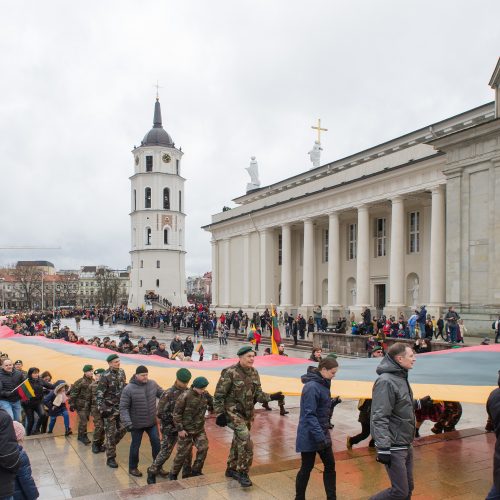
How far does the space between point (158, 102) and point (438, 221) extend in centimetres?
7473

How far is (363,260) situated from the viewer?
115ft

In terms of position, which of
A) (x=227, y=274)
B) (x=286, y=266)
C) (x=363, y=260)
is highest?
(x=363, y=260)

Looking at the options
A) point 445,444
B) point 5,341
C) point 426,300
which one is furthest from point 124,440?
point 426,300

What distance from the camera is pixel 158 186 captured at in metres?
86.6

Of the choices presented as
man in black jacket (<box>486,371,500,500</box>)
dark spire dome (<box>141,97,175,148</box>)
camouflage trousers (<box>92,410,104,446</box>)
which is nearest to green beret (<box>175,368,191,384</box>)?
camouflage trousers (<box>92,410,104,446</box>)

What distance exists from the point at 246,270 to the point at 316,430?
145ft

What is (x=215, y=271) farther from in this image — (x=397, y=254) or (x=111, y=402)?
(x=111, y=402)

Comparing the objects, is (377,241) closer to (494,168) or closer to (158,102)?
(494,168)

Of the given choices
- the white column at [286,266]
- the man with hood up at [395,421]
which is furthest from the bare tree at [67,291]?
the man with hood up at [395,421]

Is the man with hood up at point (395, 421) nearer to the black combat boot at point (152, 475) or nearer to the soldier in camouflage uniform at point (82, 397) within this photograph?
the black combat boot at point (152, 475)

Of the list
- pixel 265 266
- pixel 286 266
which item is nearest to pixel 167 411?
pixel 286 266

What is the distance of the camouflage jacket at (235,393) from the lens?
675 centimetres

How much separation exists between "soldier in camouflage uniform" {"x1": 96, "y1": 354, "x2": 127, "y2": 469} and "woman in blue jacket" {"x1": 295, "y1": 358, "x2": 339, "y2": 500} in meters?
3.93

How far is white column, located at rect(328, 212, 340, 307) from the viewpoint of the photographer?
3766 centimetres
